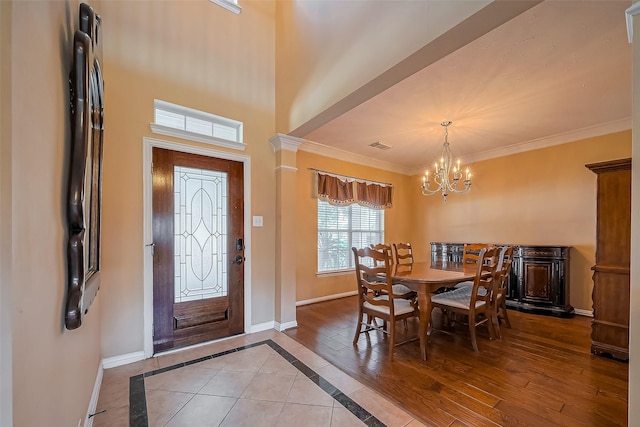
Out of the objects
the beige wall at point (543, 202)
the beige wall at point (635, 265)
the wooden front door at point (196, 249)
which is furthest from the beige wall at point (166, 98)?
the beige wall at point (543, 202)

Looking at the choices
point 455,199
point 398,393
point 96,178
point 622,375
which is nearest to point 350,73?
point 96,178

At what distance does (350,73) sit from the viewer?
7.84ft

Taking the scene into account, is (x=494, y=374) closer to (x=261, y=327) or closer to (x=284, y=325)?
(x=284, y=325)

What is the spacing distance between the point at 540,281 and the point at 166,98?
17.6 feet

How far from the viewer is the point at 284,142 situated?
3379mm

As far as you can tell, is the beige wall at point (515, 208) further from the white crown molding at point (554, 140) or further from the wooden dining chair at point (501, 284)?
the wooden dining chair at point (501, 284)

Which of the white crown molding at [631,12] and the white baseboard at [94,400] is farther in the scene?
the white baseboard at [94,400]

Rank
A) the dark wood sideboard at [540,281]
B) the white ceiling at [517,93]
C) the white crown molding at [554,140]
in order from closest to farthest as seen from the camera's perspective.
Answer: the white ceiling at [517,93] → the white crown molding at [554,140] → the dark wood sideboard at [540,281]

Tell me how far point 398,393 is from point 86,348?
7.05 ft

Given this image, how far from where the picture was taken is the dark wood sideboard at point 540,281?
3.77 metres

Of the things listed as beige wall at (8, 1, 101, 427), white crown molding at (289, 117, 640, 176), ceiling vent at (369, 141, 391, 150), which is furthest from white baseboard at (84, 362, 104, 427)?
ceiling vent at (369, 141, 391, 150)

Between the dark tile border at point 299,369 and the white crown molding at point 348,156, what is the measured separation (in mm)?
3057

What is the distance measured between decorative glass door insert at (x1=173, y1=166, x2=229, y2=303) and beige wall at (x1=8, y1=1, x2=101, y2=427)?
1508mm

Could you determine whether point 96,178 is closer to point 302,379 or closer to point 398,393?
point 302,379
